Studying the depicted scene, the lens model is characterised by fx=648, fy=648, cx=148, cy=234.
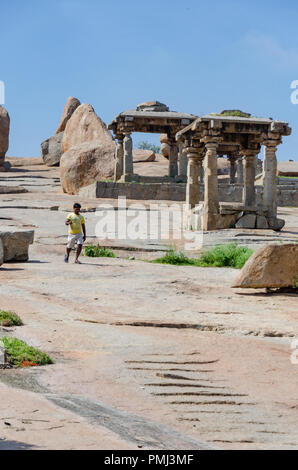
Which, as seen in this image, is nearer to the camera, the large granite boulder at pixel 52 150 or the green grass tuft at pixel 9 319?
the green grass tuft at pixel 9 319

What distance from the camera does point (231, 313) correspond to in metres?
8.04

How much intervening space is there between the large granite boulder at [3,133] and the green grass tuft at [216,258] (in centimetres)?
2775

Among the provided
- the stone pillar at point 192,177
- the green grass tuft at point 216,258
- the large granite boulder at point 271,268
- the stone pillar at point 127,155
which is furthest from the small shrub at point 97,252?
the stone pillar at point 127,155

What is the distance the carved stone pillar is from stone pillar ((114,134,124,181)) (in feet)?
32.8

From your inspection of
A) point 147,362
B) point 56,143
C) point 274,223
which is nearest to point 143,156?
point 56,143

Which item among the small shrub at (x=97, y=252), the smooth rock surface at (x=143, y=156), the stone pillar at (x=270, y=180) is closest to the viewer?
the small shrub at (x=97, y=252)

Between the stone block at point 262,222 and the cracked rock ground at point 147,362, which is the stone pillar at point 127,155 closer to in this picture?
the stone block at point 262,222

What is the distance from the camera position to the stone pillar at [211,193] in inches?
675

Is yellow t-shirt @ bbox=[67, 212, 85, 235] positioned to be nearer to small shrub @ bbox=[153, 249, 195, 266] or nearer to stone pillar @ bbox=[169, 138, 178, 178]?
small shrub @ bbox=[153, 249, 195, 266]

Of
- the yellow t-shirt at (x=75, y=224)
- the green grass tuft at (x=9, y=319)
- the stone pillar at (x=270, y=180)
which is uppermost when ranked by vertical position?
the stone pillar at (x=270, y=180)

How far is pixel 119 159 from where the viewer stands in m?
27.3

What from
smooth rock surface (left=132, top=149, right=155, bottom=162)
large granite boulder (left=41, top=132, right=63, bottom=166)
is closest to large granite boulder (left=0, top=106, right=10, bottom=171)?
large granite boulder (left=41, top=132, right=63, bottom=166)
